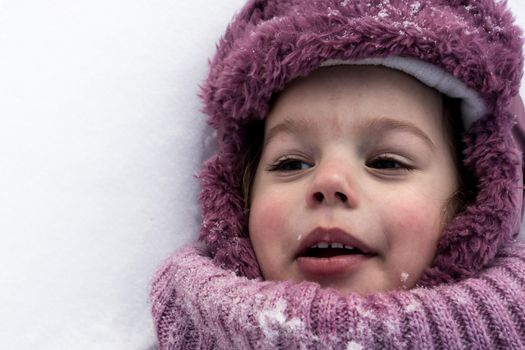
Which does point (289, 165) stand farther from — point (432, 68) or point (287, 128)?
point (432, 68)

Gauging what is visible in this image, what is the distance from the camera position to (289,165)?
109 cm

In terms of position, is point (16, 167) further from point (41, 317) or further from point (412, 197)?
point (412, 197)

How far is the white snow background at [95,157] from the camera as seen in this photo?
1.21 metres

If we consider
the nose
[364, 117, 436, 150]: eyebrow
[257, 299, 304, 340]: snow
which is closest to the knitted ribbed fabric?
[257, 299, 304, 340]: snow

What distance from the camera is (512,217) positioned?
1022 mm

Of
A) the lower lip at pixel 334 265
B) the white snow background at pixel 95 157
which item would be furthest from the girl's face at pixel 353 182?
the white snow background at pixel 95 157

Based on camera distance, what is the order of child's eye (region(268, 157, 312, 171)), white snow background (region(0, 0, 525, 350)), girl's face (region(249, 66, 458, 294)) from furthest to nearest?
white snow background (region(0, 0, 525, 350)), child's eye (region(268, 157, 312, 171)), girl's face (region(249, 66, 458, 294))

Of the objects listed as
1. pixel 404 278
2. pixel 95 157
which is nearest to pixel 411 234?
pixel 404 278

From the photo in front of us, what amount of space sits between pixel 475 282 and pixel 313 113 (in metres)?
0.37

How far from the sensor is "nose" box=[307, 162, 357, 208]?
94 cm

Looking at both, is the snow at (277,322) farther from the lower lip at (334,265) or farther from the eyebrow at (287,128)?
the eyebrow at (287,128)

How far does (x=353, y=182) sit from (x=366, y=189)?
2 centimetres

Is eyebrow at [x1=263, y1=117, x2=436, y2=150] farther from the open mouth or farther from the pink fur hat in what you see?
the open mouth

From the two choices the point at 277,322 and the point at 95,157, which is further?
the point at 95,157
